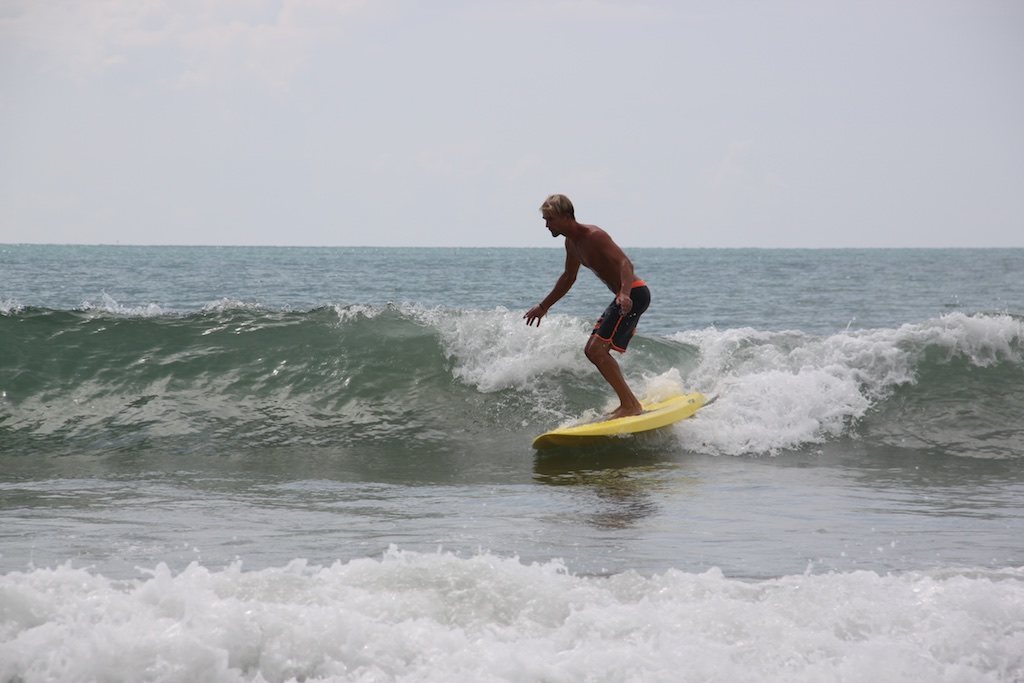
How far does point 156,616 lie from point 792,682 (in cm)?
230

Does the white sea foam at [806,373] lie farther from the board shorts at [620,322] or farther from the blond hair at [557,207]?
the blond hair at [557,207]

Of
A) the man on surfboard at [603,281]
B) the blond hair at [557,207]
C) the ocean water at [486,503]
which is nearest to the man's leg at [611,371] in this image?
the man on surfboard at [603,281]

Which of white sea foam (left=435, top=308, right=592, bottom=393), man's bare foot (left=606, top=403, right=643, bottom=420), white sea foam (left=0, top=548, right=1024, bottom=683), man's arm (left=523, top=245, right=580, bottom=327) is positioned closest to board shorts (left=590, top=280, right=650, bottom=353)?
man's arm (left=523, top=245, right=580, bottom=327)

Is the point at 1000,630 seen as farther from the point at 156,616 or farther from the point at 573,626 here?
the point at 156,616

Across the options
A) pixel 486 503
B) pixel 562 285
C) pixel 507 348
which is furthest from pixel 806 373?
pixel 486 503

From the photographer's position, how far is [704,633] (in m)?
3.65

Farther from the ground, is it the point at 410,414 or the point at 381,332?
the point at 381,332

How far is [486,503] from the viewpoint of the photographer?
20.0 ft

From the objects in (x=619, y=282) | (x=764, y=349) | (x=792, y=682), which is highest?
(x=619, y=282)

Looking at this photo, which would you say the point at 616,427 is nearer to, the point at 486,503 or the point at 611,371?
the point at 611,371

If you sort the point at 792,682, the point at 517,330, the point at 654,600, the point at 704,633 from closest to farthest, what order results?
the point at 792,682 < the point at 704,633 < the point at 654,600 < the point at 517,330

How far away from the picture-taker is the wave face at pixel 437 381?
340 inches

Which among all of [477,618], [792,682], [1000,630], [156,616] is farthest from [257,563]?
[1000,630]

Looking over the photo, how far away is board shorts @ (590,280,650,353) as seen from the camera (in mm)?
7793
